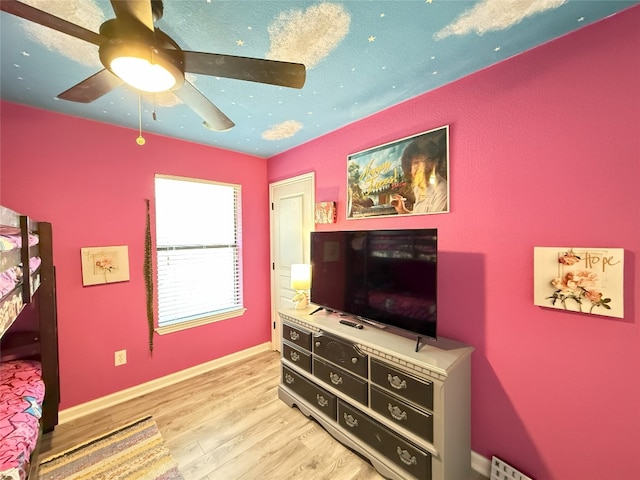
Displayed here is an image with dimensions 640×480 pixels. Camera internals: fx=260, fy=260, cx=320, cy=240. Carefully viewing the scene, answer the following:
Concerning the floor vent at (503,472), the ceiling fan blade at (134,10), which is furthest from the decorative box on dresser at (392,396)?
the ceiling fan blade at (134,10)

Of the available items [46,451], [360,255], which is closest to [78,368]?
[46,451]

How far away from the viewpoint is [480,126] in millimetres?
1610

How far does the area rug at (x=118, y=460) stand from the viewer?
161 centimetres

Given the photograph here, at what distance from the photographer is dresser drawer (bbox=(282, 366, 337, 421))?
192 centimetres

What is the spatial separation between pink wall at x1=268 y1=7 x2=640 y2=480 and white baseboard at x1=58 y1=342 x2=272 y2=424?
7.67 feet

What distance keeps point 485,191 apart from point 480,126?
0.40 m

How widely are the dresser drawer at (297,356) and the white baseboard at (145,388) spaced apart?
104cm

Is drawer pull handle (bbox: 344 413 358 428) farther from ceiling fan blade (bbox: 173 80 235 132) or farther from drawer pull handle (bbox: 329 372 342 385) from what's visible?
ceiling fan blade (bbox: 173 80 235 132)

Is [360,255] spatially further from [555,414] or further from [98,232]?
[98,232]

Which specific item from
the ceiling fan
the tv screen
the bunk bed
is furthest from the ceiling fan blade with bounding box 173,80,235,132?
the tv screen

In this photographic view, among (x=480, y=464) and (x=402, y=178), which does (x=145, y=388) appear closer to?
(x=480, y=464)

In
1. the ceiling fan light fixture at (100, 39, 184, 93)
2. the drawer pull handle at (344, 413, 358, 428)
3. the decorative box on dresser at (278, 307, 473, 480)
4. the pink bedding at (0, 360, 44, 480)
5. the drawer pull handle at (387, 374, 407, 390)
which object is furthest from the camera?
the drawer pull handle at (344, 413, 358, 428)

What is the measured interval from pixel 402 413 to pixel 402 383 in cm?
18

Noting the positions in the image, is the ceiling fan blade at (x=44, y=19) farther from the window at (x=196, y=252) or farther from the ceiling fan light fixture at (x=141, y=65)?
the window at (x=196, y=252)
